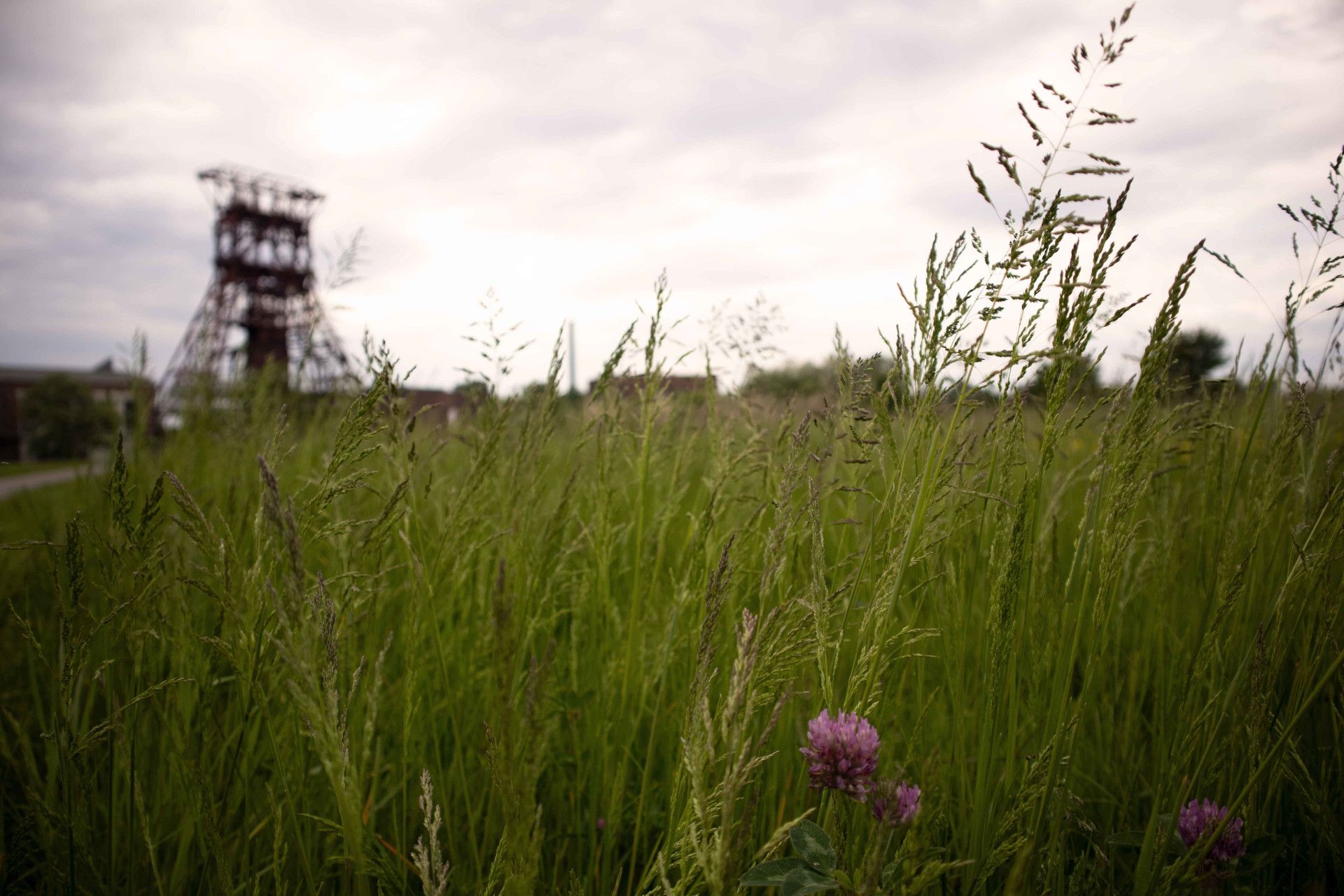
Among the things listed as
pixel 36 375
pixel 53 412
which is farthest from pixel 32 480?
pixel 36 375

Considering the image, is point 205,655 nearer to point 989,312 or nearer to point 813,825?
point 813,825

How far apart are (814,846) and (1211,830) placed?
1.83ft

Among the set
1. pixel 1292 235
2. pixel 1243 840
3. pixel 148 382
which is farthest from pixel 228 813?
pixel 148 382

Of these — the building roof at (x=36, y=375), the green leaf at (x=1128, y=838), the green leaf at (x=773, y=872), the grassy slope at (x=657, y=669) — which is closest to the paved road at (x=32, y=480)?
the grassy slope at (x=657, y=669)

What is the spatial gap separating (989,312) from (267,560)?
1.64 metres

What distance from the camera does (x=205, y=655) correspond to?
57.1 inches

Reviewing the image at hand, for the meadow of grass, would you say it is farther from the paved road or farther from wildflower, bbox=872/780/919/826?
the paved road

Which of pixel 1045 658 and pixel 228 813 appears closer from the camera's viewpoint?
pixel 1045 658

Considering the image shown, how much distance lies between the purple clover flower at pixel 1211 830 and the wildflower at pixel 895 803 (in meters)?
0.37

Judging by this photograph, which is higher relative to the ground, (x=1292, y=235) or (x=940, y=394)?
(x=1292, y=235)

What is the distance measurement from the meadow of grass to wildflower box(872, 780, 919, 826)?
3 cm

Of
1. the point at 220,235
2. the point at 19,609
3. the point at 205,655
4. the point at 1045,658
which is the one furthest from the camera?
the point at 220,235

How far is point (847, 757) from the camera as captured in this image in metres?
0.91

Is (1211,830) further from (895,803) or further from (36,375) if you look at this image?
(36,375)
